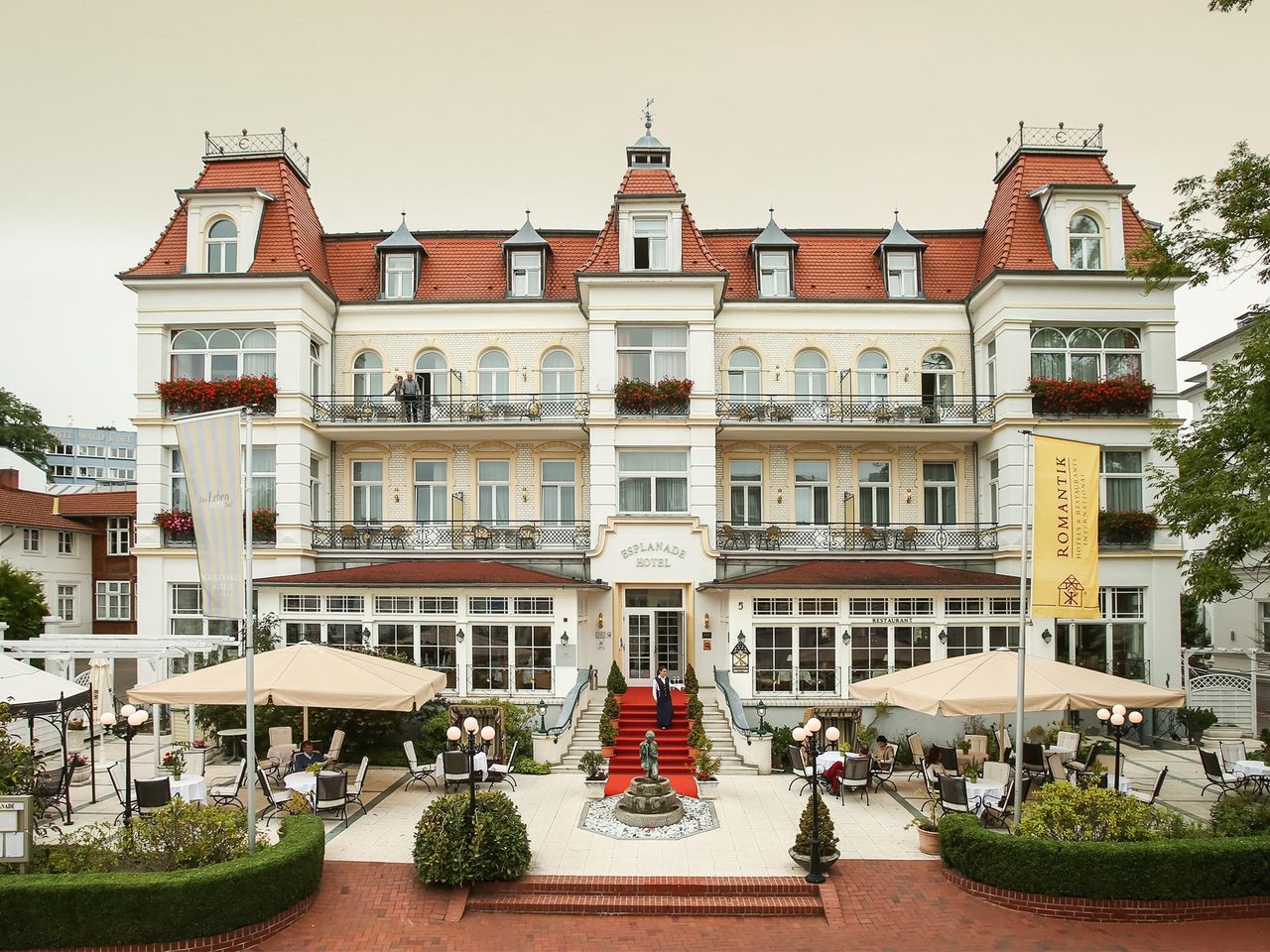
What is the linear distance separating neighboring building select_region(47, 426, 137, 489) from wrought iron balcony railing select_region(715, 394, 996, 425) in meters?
83.8

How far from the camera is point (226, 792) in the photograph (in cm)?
1500

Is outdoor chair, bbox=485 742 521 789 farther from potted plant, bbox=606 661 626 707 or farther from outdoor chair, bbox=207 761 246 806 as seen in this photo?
potted plant, bbox=606 661 626 707

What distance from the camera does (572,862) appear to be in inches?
480

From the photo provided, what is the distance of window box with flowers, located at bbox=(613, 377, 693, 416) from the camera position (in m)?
23.2

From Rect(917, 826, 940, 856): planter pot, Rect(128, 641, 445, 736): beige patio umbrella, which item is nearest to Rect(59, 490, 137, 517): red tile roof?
Rect(128, 641, 445, 736): beige patio umbrella

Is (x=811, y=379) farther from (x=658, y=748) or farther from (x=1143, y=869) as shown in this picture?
(x=1143, y=869)

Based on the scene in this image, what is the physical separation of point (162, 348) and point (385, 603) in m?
9.45

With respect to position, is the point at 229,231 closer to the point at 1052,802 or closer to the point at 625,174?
the point at 625,174

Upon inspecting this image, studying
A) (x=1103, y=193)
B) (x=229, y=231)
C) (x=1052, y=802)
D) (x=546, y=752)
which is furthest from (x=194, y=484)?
(x=1103, y=193)

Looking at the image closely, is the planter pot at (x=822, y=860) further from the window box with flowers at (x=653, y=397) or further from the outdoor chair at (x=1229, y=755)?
the window box with flowers at (x=653, y=397)

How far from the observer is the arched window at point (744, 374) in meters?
25.4

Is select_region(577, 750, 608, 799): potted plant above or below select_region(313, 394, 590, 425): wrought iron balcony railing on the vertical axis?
below

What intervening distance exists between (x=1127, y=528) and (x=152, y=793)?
22036 mm

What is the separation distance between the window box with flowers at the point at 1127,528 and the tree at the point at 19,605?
31.8 meters
